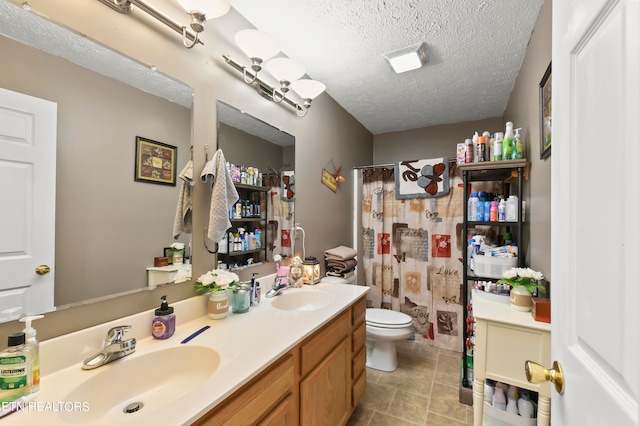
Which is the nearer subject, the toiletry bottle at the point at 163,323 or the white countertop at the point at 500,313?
the toiletry bottle at the point at 163,323

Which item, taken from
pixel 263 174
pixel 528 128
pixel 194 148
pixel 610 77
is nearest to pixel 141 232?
pixel 194 148

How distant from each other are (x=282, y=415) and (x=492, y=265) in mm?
1558

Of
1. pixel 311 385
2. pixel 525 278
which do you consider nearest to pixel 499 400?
pixel 525 278

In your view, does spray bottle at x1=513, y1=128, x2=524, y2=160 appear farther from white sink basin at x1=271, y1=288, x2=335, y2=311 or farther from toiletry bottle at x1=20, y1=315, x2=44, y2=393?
toiletry bottle at x1=20, y1=315, x2=44, y2=393

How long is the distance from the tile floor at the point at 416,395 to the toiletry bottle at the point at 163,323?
1.34 metres

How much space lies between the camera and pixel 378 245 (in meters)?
3.02

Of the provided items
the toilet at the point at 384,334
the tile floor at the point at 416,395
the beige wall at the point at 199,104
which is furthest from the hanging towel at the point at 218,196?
the tile floor at the point at 416,395

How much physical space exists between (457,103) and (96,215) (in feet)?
9.74

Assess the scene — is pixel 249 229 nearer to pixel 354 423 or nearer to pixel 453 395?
pixel 354 423

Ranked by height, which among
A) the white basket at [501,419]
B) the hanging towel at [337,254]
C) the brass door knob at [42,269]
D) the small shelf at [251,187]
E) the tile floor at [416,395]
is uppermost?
the small shelf at [251,187]

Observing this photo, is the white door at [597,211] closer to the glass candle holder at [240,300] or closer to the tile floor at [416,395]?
the glass candle holder at [240,300]

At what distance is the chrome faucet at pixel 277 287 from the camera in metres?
1.64

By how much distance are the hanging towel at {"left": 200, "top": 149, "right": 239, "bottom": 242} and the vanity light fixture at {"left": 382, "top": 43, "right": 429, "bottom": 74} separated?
1394 millimetres

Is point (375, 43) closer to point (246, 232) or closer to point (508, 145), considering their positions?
point (508, 145)
